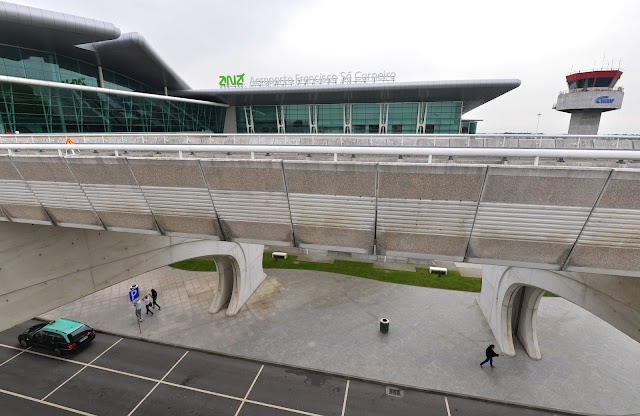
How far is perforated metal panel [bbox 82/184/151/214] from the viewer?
7.83m

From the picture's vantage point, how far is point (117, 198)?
804 cm

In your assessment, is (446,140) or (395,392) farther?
(395,392)

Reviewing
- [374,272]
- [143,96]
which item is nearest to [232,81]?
[143,96]

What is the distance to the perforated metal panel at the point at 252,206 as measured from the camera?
6984mm

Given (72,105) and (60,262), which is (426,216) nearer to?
(60,262)

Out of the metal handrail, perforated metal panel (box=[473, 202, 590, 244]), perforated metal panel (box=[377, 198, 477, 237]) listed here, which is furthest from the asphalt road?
the metal handrail

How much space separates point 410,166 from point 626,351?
18131mm

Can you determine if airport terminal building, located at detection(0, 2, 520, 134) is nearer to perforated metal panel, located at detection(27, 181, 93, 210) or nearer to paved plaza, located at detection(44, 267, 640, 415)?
paved plaza, located at detection(44, 267, 640, 415)

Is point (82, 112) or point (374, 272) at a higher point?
point (82, 112)

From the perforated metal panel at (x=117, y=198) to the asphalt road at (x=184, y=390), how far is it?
847 cm

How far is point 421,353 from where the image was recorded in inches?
570

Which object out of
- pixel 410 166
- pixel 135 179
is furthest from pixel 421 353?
pixel 135 179

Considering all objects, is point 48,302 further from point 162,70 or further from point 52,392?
point 162,70

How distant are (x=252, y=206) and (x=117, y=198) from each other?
4042 millimetres
